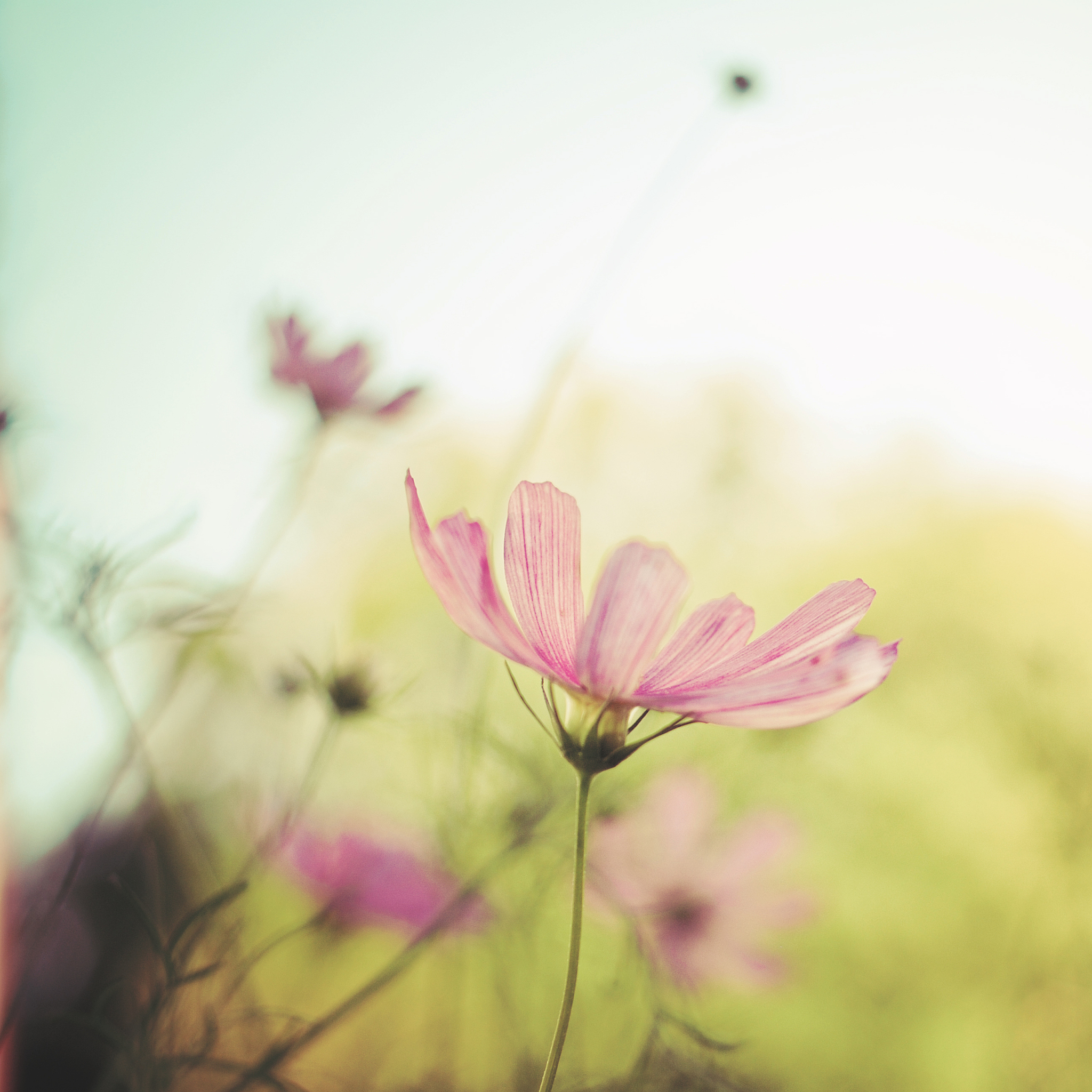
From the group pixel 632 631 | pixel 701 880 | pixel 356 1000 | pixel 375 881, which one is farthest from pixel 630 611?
pixel 701 880

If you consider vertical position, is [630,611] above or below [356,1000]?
above

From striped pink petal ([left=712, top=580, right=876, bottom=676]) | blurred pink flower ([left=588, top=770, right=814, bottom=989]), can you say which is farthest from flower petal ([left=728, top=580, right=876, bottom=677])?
blurred pink flower ([left=588, top=770, right=814, bottom=989])

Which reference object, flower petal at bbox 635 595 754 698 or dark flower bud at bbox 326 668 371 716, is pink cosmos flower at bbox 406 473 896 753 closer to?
flower petal at bbox 635 595 754 698

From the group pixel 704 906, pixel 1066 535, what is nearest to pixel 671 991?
pixel 704 906

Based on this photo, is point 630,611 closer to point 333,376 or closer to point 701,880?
point 333,376

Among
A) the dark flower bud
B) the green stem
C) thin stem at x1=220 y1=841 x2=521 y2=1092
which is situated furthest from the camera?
the dark flower bud
